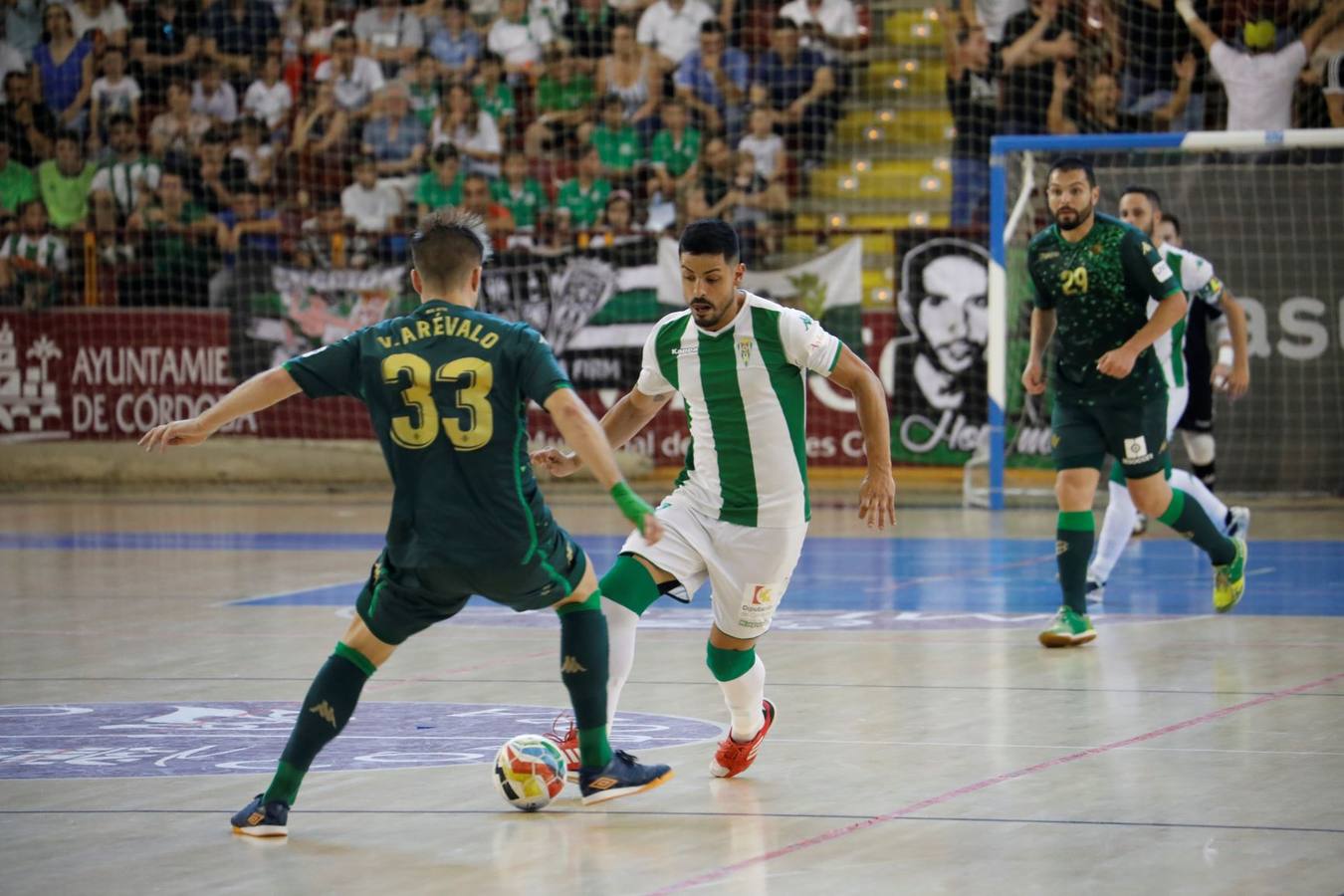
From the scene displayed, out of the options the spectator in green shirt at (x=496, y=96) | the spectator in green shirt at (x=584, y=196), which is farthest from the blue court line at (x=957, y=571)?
the spectator in green shirt at (x=496, y=96)

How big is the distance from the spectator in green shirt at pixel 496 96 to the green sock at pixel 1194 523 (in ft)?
44.2

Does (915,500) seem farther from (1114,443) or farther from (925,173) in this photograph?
(1114,443)

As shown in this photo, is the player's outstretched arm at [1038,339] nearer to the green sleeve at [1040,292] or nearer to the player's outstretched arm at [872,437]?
the green sleeve at [1040,292]

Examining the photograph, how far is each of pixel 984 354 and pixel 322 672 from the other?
13.7m

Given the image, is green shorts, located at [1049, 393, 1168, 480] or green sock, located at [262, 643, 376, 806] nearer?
green sock, located at [262, 643, 376, 806]

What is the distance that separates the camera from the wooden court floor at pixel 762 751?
16.8ft

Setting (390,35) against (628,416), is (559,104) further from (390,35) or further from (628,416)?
(628,416)

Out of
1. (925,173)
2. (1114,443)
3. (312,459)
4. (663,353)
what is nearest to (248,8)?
(312,459)

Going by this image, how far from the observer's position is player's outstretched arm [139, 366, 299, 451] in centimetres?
549

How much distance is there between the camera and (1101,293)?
9.51 meters

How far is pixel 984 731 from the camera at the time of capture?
281 inches

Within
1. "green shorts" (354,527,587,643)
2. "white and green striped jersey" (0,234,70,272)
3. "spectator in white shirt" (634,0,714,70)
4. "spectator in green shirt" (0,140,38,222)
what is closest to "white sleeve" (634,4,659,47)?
"spectator in white shirt" (634,0,714,70)

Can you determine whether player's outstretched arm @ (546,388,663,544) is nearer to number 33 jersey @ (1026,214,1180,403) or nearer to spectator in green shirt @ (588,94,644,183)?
number 33 jersey @ (1026,214,1180,403)

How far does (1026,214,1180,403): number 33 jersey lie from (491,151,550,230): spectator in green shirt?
12.0 m
